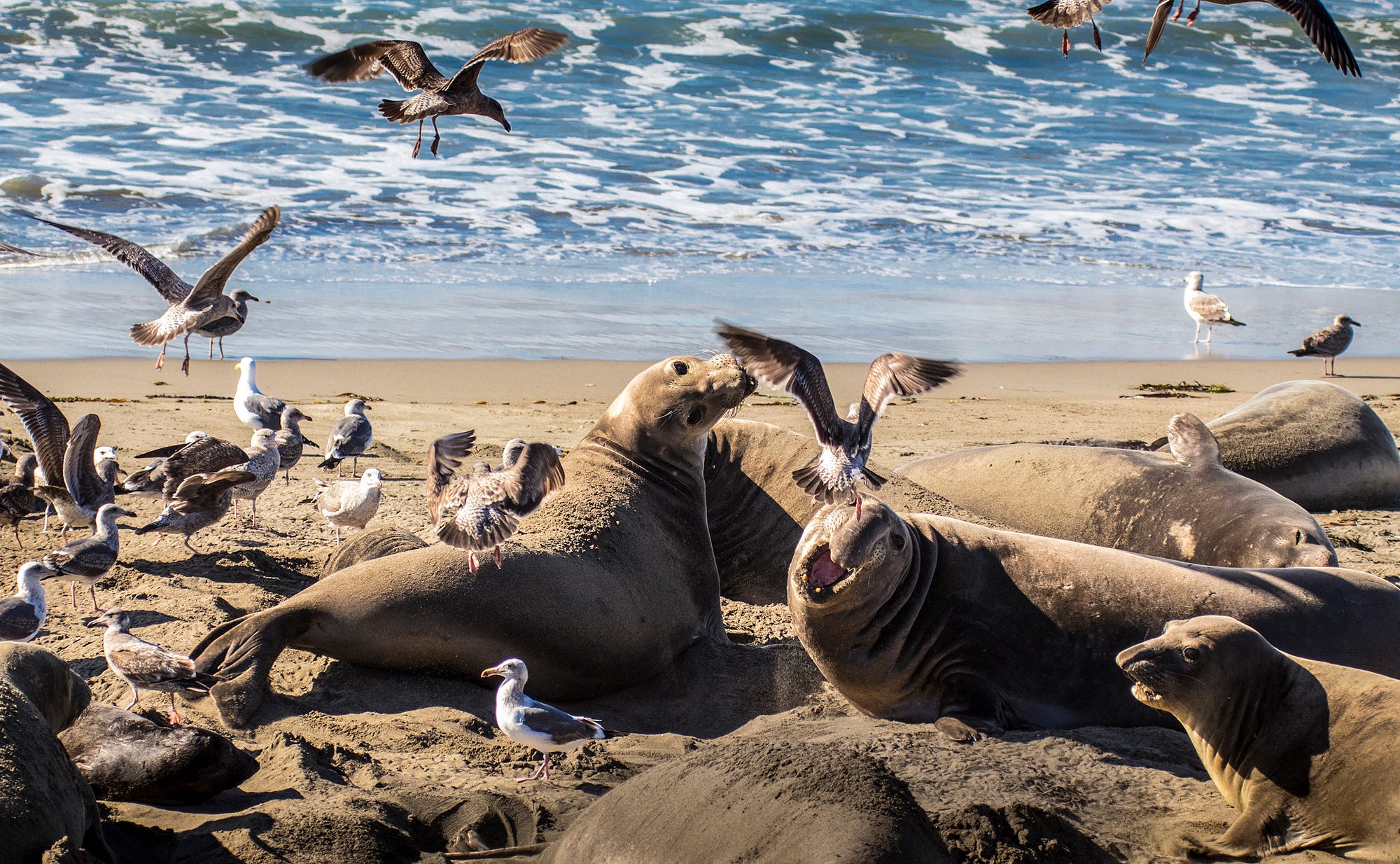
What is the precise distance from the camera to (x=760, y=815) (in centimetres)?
268

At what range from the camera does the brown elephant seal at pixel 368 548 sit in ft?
17.4

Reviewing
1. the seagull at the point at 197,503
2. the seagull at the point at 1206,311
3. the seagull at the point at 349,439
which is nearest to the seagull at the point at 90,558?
the seagull at the point at 197,503

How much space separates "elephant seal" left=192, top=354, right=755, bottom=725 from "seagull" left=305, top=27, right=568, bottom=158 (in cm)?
156

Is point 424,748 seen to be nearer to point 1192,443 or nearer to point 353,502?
point 353,502

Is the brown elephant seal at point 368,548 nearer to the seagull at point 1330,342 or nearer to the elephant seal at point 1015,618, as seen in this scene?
the elephant seal at point 1015,618

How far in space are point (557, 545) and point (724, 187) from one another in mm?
15234

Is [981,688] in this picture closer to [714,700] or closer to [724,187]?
[714,700]

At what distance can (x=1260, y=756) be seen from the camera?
3.42 metres

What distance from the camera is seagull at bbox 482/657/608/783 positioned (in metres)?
3.94

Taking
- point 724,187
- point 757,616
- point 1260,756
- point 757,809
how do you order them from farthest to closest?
point 724,187 < point 757,616 < point 1260,756 < point 757,809

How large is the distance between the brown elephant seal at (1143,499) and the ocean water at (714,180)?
4.63m

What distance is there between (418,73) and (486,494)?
8.42 feet

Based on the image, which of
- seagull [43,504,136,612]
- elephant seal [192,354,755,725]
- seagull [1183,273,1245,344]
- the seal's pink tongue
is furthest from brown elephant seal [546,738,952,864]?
seagull [1183,273,1245,344]

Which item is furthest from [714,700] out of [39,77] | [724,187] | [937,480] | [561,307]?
[39,77]
